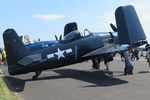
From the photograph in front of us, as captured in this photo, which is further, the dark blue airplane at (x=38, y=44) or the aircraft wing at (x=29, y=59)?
the dark blue airplane at (x=38, y=44)

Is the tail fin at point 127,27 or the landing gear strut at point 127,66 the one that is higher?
the tail fin at point 127,27

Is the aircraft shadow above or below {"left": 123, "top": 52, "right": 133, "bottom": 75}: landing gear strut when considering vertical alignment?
below

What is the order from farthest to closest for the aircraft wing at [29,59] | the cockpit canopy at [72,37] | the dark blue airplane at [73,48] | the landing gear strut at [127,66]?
the cockpit canopy at [72,37] < the landing gear strut at [127,66] < the dark blue airplane at [73,48] < the aircraft wing at [29,59]

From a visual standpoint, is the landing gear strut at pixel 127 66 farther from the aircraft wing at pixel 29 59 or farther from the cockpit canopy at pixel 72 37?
the aircraft wing at pixel 29 59

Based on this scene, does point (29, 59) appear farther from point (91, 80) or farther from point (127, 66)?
point (127, 66)

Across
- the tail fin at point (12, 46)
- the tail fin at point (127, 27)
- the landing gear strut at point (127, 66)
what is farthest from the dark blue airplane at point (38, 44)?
the tail fin at point (127, 27)

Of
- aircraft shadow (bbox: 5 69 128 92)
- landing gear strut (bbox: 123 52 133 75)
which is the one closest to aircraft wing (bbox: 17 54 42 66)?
aircraft shadow (bbox: 5 69 128 92)

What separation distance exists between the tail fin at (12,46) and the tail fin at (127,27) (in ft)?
16.7

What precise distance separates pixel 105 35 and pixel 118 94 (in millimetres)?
5923

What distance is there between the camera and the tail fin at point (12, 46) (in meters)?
8.05

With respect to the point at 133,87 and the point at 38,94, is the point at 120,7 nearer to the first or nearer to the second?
the point at 133,87

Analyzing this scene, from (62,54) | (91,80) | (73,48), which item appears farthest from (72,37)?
(91,80)

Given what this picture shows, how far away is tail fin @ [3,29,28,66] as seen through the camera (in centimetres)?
805

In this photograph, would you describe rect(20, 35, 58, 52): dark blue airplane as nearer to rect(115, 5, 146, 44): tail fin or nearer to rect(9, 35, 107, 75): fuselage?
rect(9, 35, 107, 75): fuselage
